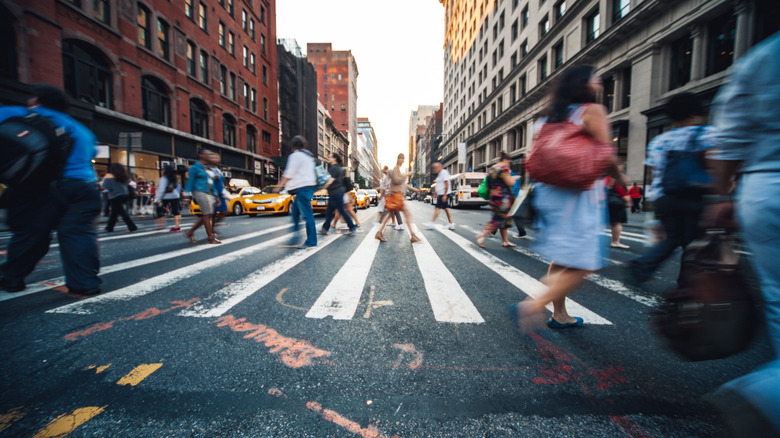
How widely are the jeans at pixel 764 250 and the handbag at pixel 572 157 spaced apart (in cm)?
63

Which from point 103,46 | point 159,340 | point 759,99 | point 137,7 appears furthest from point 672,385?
point 137,7

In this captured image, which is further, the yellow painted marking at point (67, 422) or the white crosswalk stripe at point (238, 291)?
the white crosswalk stripe at point (238, 291)

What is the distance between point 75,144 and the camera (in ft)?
9.85

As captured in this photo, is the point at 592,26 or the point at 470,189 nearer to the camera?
the point at 592,26

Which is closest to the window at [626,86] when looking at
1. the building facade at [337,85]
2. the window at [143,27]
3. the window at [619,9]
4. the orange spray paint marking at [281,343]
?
the window at [619,9]

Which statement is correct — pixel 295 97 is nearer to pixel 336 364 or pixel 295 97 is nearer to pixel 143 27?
A: pixel 143 27

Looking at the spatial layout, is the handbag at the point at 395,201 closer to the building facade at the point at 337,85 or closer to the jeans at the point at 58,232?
the jeans at the point at 58,232

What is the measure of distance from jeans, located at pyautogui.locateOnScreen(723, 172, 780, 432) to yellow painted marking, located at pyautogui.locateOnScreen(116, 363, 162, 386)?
2.60 m

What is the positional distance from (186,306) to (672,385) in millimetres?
3508

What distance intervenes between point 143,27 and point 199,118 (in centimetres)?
610

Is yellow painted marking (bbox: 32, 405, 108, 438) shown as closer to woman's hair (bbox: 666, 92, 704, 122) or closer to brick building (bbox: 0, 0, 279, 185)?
woman's hair (bbox: 666, 92, 704, 122)

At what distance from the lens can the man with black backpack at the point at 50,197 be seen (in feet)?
8.77

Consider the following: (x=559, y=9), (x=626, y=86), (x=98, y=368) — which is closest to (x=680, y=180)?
(x=98, y=368)

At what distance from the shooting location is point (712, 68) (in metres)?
12.0
